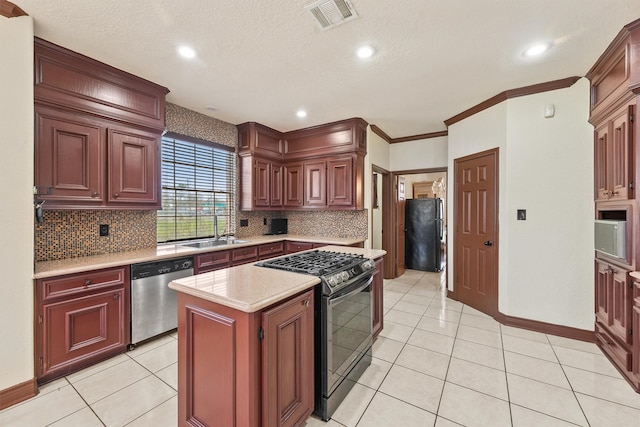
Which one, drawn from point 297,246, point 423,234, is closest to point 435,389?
point 297,246

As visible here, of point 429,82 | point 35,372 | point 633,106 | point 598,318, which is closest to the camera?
point 35,372

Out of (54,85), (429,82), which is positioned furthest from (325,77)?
(54,85)

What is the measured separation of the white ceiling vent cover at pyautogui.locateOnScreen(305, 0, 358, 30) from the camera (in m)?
1.82

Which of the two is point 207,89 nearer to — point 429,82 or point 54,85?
point 54,85

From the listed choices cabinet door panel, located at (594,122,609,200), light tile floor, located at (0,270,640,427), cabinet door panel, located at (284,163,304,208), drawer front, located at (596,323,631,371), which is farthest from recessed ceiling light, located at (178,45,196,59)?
drawer front, located at (596,323,631,371)

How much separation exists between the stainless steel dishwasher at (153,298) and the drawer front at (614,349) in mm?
4057

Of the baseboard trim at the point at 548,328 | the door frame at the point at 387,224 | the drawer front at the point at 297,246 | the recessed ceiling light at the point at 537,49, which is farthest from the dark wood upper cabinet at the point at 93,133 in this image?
the baseboard trim at the point at 548,328

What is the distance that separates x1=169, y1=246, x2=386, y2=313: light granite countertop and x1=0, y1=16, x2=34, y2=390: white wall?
1.32 m

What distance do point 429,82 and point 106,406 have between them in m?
3.99

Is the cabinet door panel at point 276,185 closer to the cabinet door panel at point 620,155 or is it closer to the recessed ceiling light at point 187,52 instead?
the recessed ceiling light at point 187,52

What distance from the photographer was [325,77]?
2852 mm

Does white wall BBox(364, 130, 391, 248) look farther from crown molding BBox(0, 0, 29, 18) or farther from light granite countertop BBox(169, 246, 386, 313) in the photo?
crown molding BBox(0, 0, 29, 18)

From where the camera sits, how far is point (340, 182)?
14.2ft

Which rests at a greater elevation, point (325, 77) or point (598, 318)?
point (325, 77)
